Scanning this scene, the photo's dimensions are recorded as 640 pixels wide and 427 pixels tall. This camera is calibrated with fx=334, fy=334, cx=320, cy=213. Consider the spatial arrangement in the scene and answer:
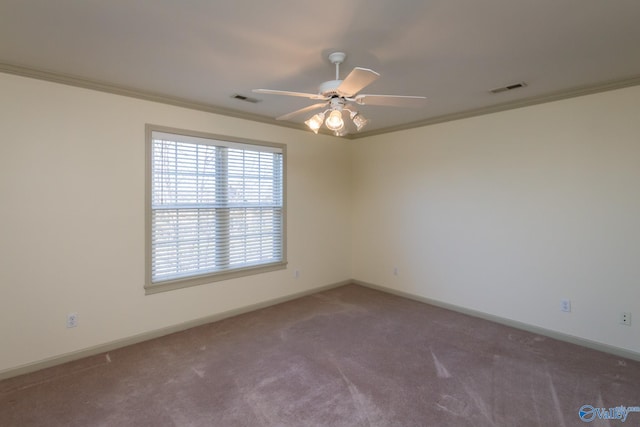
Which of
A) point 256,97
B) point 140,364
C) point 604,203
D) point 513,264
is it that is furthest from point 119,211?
point 604,203

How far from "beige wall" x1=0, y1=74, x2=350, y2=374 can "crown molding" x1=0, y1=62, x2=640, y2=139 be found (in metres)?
0.06

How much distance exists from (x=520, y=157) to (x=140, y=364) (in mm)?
4262

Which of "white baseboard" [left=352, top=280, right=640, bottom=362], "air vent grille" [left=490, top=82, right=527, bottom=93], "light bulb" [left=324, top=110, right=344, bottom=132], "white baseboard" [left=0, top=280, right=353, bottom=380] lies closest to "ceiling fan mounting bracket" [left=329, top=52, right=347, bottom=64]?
"light bulb" [left=324, top=110, right=344, bottom=132]

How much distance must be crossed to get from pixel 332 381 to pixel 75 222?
8.58ft

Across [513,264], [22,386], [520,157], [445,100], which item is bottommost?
[22,386]

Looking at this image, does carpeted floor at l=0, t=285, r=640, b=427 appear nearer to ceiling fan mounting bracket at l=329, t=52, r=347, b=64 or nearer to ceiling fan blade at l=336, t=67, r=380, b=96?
ceiling fan blade at l=336, t=67, r=380, b=96

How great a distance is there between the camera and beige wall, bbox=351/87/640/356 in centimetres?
305

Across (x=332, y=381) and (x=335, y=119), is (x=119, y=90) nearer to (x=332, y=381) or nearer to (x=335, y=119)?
(x=335, y=119)

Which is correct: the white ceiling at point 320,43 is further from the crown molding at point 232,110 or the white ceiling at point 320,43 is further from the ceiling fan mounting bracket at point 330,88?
the ceiling fan mounting bracket at point 330,88

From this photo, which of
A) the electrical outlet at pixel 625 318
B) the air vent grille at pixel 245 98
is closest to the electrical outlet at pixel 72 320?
the air vent grille at pixel 245 98

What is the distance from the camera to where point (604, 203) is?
3117 millimetres

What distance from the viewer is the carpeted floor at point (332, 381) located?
2205 mm

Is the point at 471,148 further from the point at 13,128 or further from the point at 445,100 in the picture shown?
the point at 13,128

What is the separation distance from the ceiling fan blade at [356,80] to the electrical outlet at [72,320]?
9.78 feet
